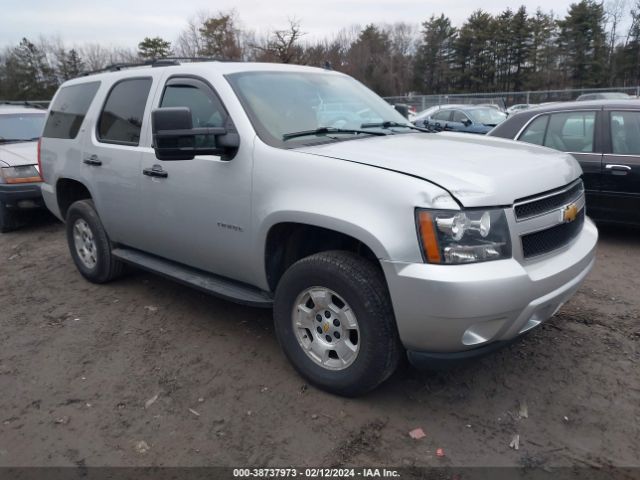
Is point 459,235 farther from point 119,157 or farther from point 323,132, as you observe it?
point 119,157

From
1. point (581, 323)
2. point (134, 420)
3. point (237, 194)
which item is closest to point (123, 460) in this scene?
point (134, 420)

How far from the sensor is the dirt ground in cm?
262

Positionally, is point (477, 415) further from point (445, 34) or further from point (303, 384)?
point (445, 34)

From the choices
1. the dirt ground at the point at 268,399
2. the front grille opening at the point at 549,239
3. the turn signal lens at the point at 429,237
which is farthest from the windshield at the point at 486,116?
the turn signal lens at the point at 429,237

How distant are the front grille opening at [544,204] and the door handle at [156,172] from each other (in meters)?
2.41

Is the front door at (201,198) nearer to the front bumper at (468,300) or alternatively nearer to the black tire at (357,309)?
the black tire at (357,309)

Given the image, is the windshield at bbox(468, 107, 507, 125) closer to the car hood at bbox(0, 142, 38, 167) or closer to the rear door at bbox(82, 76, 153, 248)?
the car hood at bbox(0, 142, 38, 167)

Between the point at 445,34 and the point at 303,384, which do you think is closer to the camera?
the point at 303,384

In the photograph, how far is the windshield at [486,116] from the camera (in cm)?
1478

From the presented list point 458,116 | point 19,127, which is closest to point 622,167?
point 19,127

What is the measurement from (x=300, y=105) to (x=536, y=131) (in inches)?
144

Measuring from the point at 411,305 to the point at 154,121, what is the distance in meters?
1.78

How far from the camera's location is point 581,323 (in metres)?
3.85

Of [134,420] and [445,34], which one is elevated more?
[445,34]
